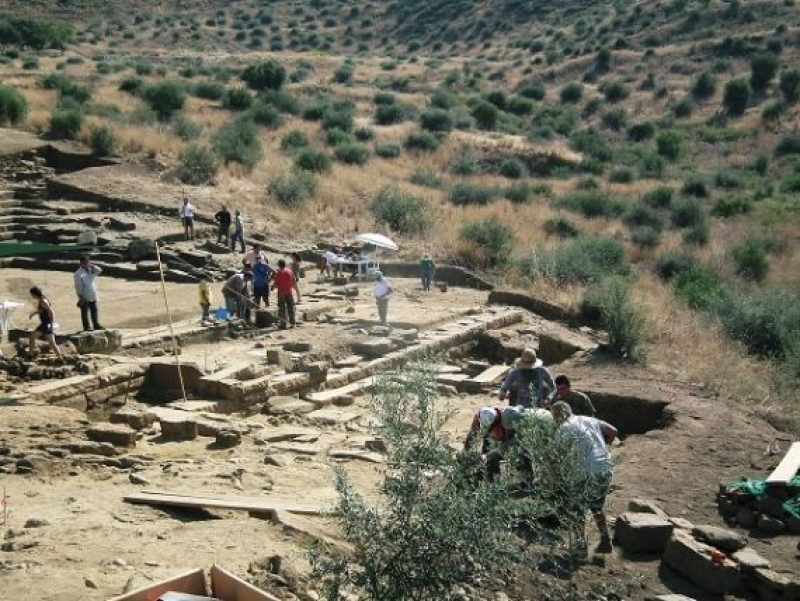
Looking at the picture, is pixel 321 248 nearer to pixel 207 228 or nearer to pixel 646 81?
pixel 207 228

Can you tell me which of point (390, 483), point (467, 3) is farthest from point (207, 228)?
point (467, 3)

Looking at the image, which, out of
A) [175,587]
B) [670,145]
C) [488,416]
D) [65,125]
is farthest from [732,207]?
[175,587]

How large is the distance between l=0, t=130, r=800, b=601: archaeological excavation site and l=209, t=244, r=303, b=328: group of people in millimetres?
379

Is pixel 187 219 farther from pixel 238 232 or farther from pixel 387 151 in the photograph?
pixel 387 151

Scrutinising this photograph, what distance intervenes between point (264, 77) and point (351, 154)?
1643 cm

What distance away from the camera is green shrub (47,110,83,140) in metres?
31.1

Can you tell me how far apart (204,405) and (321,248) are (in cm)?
1374

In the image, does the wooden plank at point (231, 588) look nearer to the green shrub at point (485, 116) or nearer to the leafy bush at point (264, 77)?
the green shrub at point (485, 116)

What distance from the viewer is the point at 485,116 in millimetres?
51219

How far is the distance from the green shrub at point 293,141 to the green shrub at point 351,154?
4.43 ft

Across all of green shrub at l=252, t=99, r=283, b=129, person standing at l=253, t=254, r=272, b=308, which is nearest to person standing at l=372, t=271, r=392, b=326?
person standing at l=253, t=254, r=272, b=308

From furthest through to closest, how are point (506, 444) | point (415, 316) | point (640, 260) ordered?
point (640, 260) → point (415, 316) → point (506, 444)

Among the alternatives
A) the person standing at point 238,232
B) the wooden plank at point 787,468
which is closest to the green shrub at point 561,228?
the person standing at point 238,232

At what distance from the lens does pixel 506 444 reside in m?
8.93
